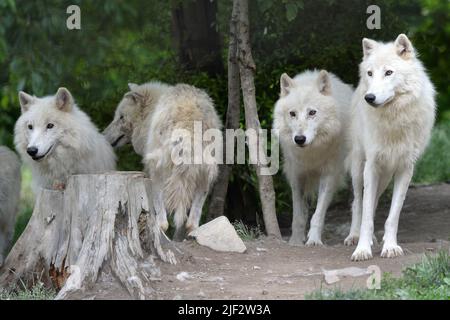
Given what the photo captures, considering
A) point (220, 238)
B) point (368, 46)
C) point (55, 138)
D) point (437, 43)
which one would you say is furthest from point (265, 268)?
point (437, 43)

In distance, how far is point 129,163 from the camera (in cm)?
950

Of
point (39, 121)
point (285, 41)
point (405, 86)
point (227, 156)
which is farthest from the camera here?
point (285, 41)

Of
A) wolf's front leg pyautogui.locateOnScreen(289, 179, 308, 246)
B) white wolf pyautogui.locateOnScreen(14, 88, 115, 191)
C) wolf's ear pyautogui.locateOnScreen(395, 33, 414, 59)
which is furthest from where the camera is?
wolf's front leg pyautogui.locateOnScreen(289, 179, 308, 246)

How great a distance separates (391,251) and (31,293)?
9.66ft

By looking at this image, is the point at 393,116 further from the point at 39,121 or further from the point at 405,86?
the point at 39,121

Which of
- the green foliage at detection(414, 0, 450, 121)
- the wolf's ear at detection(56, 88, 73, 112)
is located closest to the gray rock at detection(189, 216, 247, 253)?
the wolf's ear at detection(56, 88, 73, 112)

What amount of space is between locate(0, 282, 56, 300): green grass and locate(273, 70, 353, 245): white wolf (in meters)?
2.83

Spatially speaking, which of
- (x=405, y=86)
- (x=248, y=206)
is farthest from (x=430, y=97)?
(x=248, y=206)

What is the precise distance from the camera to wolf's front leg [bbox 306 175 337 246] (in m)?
7.74

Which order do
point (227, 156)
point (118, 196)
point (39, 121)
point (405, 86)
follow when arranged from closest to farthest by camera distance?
point (118, 196), point (405, 86), point (39, 121), point (227, 156)

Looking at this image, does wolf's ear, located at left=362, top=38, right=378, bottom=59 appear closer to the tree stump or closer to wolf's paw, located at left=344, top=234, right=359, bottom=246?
wolf's paw, located at left=344, top=234, right=359, bottom=246

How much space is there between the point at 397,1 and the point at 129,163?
12.5 ft

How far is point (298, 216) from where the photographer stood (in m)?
8.26

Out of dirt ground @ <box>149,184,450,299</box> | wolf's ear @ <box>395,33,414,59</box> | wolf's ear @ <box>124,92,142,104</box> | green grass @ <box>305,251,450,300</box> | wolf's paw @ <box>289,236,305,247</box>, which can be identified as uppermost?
wolf's ear @ <box>395,33,414,59</box>
